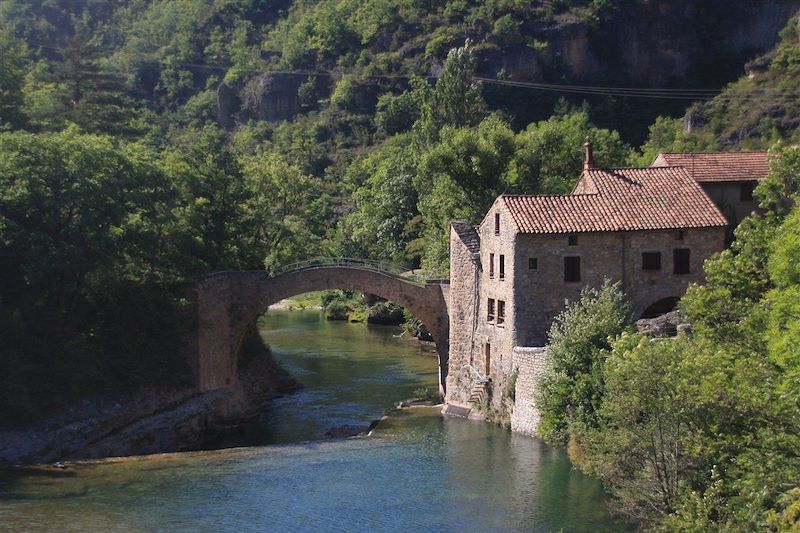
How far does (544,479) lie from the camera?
41125 millimetres

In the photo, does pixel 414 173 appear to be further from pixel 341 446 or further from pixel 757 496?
pixel 757 496

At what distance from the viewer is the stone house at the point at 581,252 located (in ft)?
164

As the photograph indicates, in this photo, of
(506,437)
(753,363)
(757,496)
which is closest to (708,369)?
(753,363)

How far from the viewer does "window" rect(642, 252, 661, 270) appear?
5056cm

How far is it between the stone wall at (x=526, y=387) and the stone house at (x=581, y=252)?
0.47ft

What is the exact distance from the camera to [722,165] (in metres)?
56.3

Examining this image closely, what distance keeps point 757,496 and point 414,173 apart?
61.3 meters

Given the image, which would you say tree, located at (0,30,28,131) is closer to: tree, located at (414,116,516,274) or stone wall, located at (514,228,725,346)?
tree, located at (414,116,516,274)

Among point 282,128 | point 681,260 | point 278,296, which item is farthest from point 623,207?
point 282,128

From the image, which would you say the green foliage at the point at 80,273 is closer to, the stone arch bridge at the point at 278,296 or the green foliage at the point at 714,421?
the stone arch bridge at the point at 278,296

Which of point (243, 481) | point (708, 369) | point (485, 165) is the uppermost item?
point (485, 165)

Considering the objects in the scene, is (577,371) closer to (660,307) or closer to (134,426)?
(660,307)

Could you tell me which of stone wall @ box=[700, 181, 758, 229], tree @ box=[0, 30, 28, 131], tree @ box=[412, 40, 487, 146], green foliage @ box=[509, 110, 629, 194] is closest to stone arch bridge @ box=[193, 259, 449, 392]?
tree @ box=[0, 30, 28, 131]

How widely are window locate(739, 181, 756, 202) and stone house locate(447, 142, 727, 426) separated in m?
3.99
